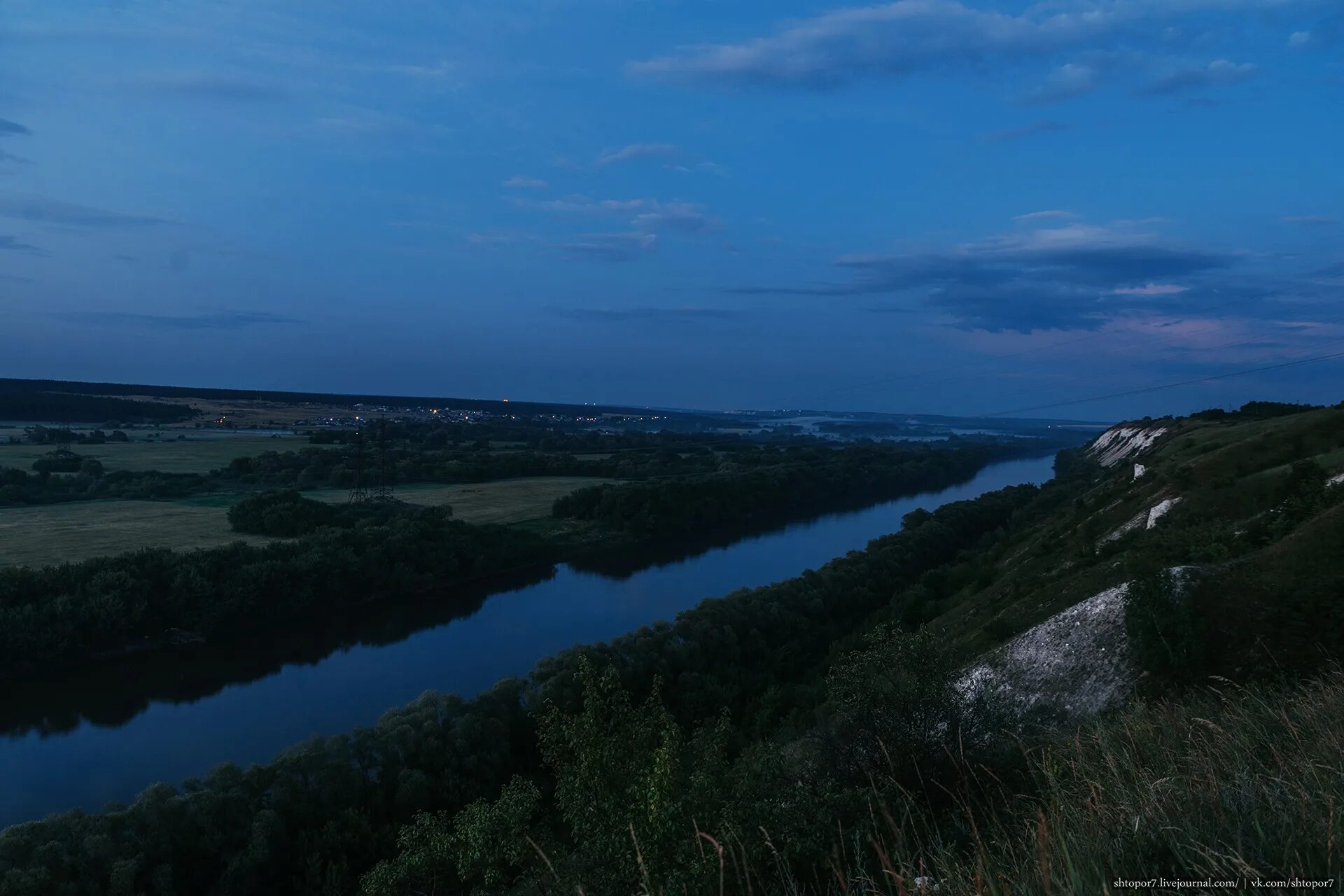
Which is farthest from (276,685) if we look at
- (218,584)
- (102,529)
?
(102,529)

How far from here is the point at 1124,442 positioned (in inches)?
2219

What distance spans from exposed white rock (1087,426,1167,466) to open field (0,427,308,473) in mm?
57643

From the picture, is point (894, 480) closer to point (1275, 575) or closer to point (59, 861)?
point (1275, 575)

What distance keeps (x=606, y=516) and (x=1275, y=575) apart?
35.9 meters

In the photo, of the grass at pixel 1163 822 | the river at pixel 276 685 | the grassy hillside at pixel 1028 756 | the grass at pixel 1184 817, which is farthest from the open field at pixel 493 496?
the grass at pixel 1184 817

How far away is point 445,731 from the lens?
563 inches

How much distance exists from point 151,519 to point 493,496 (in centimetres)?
1867

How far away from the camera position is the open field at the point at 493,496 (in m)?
43.1

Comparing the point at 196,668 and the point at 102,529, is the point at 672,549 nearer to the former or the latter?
the point at 196,668

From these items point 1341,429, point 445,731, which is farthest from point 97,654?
point 1341,429

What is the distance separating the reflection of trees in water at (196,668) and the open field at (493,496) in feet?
36.0

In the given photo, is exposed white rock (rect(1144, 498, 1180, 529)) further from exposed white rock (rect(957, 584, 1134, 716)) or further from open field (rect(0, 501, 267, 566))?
open field (rect(0, 501, 267, 566))

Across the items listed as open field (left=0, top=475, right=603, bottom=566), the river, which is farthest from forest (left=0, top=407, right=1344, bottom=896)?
open field (left=0, top=475, right=603, bottom=566)

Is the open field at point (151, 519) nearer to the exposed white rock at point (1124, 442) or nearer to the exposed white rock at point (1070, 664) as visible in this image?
the exposed white rock at point (1070, 664)
